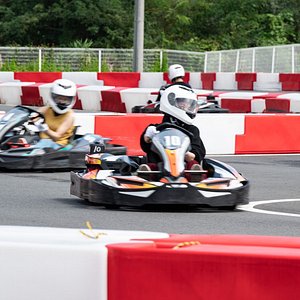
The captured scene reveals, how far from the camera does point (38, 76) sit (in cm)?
2916

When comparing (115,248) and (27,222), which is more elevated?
(115,248)

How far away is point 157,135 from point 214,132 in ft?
20.0

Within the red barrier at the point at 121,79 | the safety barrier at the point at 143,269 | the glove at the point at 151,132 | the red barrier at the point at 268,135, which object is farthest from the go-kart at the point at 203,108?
the safety barrier at the point at 143,269

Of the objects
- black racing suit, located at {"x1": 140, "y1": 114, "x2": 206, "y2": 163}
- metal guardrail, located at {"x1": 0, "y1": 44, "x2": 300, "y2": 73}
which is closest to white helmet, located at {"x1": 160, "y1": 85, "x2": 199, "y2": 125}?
black racing suit, located at {"x1": 140, "y1": 114, "x2": 206, "y2": 163}

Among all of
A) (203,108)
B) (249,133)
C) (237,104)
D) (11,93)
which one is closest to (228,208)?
(249,133)

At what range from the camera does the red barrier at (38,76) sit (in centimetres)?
2900

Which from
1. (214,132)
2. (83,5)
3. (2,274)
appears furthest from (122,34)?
(2,274)

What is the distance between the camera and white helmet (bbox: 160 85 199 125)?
9.13 meters

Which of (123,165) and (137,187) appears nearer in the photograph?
(137,187)

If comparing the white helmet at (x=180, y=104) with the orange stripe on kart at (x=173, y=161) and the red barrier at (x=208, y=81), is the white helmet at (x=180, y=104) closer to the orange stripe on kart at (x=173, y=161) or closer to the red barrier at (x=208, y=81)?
the orange stripe on kart at (x=173, y=161)

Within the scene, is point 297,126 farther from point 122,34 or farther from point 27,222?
point 122,34

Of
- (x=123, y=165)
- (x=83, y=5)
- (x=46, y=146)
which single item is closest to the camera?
(x=123, y=165)

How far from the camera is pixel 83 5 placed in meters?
42.6

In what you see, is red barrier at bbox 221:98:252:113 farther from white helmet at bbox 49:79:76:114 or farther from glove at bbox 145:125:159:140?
glove at bbox 145:125:159:140
